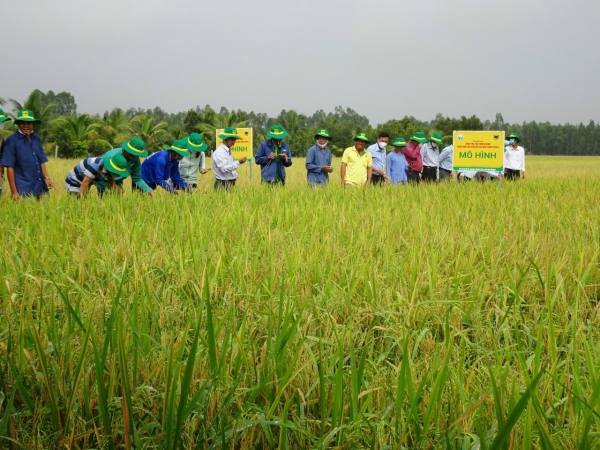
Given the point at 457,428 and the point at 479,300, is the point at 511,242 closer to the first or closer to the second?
the point at 479,300

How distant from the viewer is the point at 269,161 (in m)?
8.14

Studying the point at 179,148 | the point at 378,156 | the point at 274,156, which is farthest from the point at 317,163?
the point at 179,148

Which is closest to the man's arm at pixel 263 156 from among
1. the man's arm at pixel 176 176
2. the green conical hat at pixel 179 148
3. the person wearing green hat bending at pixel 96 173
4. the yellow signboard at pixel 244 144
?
the man's arm at pixel 176 176

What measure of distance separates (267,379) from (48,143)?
37473 millimetres

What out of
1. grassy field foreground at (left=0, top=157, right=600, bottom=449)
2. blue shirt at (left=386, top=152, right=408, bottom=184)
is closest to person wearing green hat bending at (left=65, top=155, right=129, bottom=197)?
grassy field foreground at (left=0, top=157, right=600, bottom=449)

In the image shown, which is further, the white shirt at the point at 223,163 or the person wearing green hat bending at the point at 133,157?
the white shirt at the point at 223,163

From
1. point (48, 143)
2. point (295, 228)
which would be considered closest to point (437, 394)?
point (295, 228)

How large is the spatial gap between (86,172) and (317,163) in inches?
140

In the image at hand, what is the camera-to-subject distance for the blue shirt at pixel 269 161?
26.6ft

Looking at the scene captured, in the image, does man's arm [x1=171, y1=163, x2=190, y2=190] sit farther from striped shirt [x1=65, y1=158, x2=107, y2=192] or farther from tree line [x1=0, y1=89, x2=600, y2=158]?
tree line [x1=0, y1=89, x2=600, y2=158]

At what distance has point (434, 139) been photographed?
10.4 meters

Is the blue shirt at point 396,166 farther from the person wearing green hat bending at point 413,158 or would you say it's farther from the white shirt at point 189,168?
the white shirt at point 189,168

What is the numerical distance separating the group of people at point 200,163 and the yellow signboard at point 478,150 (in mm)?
886

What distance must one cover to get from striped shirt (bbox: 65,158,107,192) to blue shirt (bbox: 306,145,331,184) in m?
3.16
